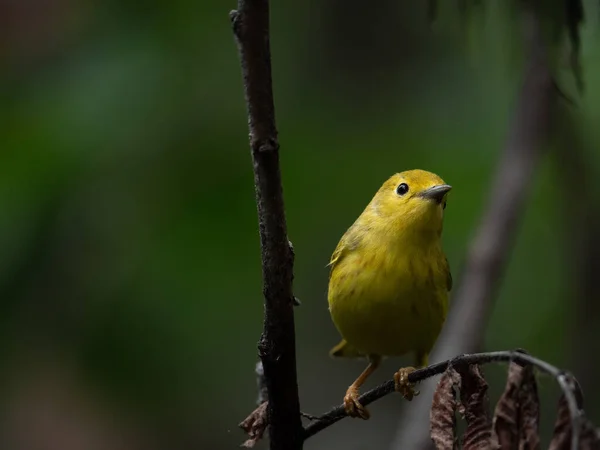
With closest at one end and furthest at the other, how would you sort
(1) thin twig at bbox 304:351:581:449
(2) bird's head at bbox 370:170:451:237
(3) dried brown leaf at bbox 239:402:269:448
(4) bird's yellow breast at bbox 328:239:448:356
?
1. (1) thin twig at bbox 304:351:581:449
2. (3) dried brown leaf at bbox 239:402:269:448
3. (4) bird's yellow breast at bbox 328:239:448:356
4. (2) bird's head at bbox 370:170:451:237

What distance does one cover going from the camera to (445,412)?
2.06 meters

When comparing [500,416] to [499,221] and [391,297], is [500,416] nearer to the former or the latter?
[391,297]

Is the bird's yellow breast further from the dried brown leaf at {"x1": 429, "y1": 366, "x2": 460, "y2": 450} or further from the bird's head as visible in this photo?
the dried brown leaf at {"x1": 429, "y1": 366, "x2": 460, "y2": 450}

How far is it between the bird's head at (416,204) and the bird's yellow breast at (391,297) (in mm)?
97

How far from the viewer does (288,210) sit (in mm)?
5535

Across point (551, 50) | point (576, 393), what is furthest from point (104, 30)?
point (576, 393)

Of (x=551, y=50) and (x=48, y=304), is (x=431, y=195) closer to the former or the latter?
(x=551, y=50)

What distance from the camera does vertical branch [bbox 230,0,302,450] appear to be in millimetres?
1945

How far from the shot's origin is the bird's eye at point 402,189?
4109 mm

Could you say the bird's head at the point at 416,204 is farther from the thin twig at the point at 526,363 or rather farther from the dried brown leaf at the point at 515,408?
the dried brown leaf at the point at 515,408

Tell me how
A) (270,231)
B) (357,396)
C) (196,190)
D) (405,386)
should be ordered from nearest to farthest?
(270,231) → (405,386) → (357,396) → (196,190)

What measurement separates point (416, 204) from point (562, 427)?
2.29 metres

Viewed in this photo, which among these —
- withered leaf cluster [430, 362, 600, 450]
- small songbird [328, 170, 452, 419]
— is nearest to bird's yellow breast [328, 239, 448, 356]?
small songbird [328, 170, 452, 419]

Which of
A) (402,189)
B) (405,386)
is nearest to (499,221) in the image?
(402,189)
